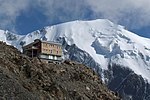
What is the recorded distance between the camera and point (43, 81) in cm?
8944

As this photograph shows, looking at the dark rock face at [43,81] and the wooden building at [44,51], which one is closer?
the dark rock face at [43,81]

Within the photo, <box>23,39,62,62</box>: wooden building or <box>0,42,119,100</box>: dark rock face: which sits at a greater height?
<box>23,39,62,62</box>: wooden building

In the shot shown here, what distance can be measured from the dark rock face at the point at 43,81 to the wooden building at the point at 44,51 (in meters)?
15.3

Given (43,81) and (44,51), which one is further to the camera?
(44,51)

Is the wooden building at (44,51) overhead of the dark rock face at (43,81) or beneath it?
overhead

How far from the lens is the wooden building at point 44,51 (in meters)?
127

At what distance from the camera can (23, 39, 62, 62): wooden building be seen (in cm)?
12669

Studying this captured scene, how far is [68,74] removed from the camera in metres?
102

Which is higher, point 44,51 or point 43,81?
point 44,51

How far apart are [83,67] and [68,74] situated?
13.5 m

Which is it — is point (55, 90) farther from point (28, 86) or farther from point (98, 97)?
point (98, 97)

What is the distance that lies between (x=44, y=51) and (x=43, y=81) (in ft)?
126

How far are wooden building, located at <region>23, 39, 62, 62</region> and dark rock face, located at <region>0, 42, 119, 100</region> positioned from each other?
50.2ft

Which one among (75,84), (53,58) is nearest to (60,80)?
(75,84)
